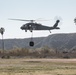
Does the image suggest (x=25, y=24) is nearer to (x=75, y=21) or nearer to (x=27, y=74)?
(x=27, y=74)

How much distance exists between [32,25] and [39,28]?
2069 millimetres

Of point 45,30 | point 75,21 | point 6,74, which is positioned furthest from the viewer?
point 75,21

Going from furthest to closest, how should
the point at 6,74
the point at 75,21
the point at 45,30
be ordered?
1. the point at 75,21
2. the point at 45,30
3. the point at 6,74

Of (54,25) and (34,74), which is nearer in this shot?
(34,74)

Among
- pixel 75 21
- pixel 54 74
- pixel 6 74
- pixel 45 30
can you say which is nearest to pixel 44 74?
pixel 54 74

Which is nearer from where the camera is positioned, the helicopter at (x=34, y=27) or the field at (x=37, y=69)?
the field at (x=37, y=69)

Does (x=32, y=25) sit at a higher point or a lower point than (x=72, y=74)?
higher

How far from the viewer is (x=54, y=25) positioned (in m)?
95.3

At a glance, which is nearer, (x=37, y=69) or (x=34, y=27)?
(x=37, y=69)

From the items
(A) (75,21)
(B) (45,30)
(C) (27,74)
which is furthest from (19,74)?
(A) (75,21)

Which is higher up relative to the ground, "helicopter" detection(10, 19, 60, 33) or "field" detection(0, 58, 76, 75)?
"helicopter" detection(10, 19, 60, 33)

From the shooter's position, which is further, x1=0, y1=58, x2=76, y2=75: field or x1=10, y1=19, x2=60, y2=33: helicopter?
x1=10, y1=19, x2=60, y2=33: helicopter

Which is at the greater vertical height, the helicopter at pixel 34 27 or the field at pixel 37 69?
the helicopter at pixel 34 27

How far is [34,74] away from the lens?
6412cm
